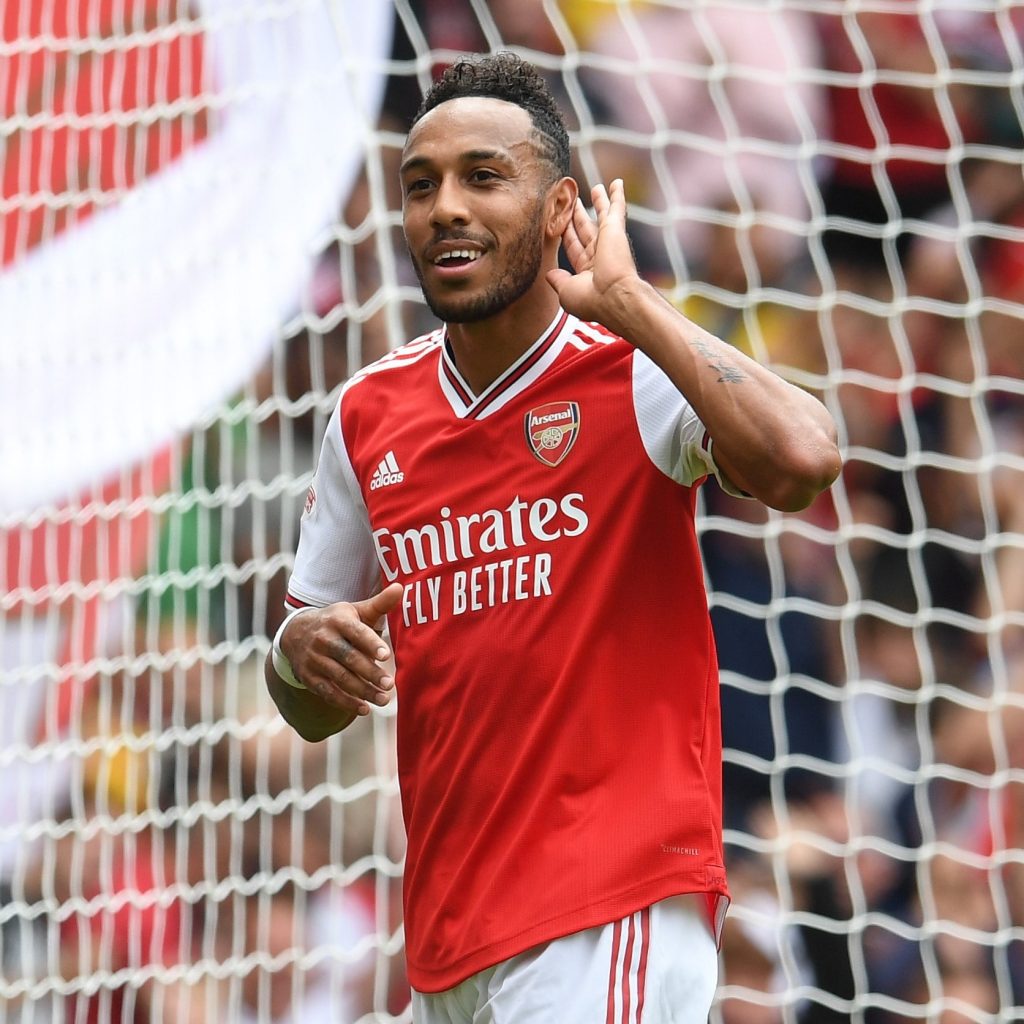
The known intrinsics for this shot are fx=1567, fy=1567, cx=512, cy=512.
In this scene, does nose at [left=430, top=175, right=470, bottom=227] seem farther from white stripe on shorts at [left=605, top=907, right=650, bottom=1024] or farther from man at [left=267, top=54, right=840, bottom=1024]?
white stripe on shorts at [left=605, top=907, right=650, bottom=1024]

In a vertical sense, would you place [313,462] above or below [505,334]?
above

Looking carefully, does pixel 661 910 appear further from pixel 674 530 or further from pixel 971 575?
pixel 971 575

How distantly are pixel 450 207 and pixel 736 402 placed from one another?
1.67 ft

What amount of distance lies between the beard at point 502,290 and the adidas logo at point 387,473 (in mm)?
221

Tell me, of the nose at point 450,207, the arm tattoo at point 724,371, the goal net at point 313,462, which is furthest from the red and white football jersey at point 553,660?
the goal net at point 313,462

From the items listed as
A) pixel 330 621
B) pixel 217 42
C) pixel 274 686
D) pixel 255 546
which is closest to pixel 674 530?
pixel 330 621

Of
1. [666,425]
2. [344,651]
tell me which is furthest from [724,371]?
[344,651]

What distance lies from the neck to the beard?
4 centimetres

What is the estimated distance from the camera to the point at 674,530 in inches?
77.8

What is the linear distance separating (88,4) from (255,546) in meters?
1.81

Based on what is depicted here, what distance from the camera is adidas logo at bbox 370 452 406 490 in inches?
85.0

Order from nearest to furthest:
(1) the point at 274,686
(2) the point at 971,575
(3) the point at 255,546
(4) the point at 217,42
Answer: (1) the point at 274,686 → (2) the point at 971,575 → (3) the point at 255,546 → (4) the point at 217,42

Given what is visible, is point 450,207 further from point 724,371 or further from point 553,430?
point 724,371

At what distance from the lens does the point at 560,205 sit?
6.96 feet
